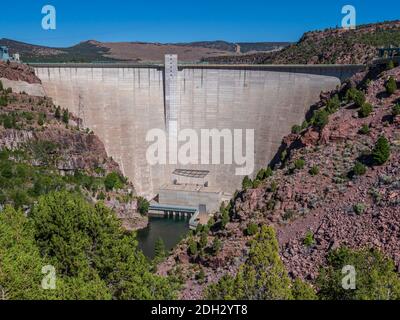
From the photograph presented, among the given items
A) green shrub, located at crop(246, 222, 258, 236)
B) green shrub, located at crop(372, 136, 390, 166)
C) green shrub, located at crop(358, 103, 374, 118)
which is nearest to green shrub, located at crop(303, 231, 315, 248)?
green shrub, located at crop(246, 222, 258, 236)

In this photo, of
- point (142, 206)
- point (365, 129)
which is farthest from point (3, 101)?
point (365, 129)

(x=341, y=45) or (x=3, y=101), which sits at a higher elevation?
(x=341, y=45)

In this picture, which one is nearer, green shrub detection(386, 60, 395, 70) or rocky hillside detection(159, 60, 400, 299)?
rocky hillside detection(159, 60, 400, 299)

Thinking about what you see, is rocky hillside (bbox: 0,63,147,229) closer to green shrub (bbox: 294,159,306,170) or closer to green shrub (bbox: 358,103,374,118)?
green shrub (bbox: 294,159,306,170)

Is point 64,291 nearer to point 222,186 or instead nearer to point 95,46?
point 222,186

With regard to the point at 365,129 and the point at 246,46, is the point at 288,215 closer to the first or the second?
the point at 365,129

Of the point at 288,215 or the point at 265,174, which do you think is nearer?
the point at 288,215
